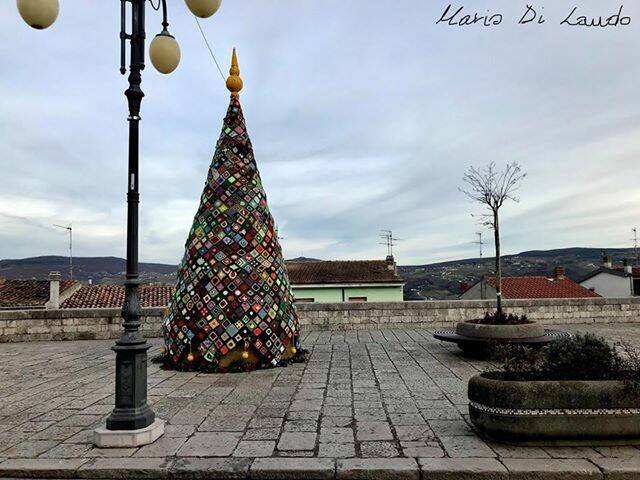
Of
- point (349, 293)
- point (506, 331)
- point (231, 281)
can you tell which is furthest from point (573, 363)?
point (349, 293)

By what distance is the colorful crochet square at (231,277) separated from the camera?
7.51 m

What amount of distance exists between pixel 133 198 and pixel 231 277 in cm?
318

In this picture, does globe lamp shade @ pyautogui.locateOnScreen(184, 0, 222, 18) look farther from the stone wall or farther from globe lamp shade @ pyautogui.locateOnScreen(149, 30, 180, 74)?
the stone wall

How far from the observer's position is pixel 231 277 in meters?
7.64

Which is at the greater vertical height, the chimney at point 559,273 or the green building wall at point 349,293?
the chimney at point 559,273

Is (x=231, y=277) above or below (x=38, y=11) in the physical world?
below

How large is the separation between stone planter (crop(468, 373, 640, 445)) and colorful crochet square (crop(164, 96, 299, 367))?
4.39 m

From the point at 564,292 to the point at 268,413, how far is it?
3092cm

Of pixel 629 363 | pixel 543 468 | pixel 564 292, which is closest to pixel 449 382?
pixel 629 363

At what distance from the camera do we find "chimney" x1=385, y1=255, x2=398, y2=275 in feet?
100

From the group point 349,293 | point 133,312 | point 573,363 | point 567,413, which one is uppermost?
point 133,312

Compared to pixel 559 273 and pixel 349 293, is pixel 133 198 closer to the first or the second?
pixel 349 293

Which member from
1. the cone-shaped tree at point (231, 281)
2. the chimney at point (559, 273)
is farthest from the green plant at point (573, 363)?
the chimney at point (559, 273)

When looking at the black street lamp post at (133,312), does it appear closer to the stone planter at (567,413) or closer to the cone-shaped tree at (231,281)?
the cone-shaped tree at (231,281)
